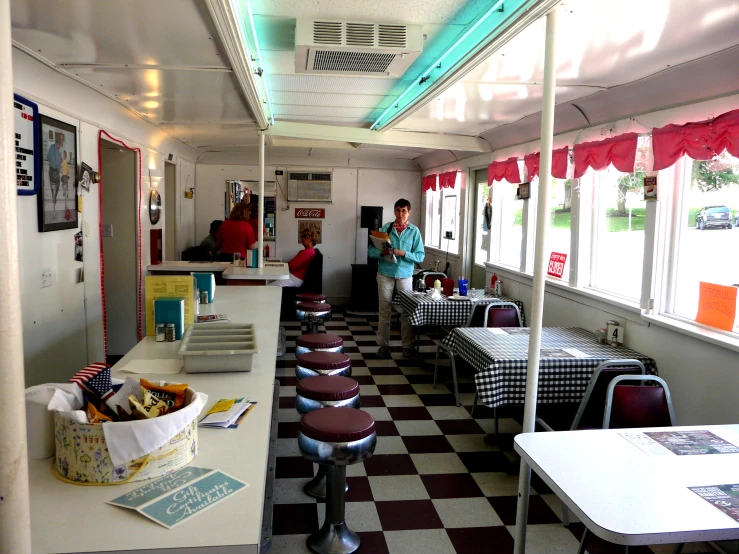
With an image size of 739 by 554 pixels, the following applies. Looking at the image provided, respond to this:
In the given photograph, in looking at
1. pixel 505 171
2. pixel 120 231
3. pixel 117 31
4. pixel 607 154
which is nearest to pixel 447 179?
pixel 505 171

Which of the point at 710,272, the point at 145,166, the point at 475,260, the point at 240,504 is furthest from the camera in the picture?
the point at 475,260

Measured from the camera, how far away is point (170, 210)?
8.05m

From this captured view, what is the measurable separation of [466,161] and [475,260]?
4.63ft

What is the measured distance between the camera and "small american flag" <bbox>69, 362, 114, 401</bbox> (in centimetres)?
185

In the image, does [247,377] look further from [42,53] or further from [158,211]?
[158,211]

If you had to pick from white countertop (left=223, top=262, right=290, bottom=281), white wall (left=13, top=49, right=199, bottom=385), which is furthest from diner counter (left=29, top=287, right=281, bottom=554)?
white countertop (left=223, top=262, right=290, bottom=281)

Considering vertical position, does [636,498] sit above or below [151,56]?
below

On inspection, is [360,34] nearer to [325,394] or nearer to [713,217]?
[325,394]

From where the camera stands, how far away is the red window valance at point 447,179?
8360 millimetres

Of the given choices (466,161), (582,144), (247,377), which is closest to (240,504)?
(247,377)

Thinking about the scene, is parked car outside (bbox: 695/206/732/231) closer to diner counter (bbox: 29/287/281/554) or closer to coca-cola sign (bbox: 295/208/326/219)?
diner counter (bbox: 29/287/281/554)

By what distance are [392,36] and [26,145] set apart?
2192 millimetres

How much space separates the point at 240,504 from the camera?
1518 mm

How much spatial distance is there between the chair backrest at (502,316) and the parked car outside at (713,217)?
1.63m
